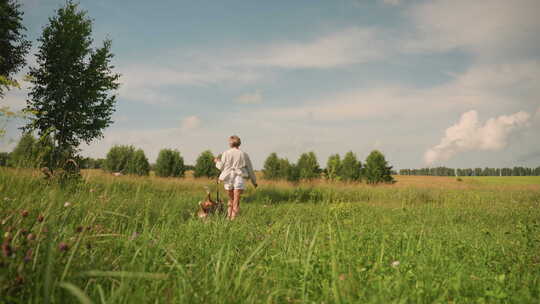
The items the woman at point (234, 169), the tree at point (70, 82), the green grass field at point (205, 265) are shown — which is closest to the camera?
the green grass field at point (205, 265)

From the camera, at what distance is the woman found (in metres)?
8.25

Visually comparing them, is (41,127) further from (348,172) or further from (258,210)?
(348,172)

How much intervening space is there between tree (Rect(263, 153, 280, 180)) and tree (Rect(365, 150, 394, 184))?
9.97 meters

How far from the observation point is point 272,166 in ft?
116

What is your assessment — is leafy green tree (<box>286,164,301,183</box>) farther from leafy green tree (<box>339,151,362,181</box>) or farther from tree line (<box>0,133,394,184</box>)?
leafy green tree (<box>339,151,362,181</box>)

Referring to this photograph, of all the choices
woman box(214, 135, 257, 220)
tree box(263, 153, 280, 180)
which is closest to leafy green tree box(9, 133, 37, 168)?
woman box(214, 135, 257, 220)

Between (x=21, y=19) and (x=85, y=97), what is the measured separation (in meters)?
5.87

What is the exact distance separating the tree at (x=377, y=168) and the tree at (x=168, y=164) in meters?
20.4

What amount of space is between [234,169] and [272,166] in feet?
88.7

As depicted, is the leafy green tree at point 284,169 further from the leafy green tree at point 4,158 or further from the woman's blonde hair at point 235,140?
the leafy green tree at point 4,158

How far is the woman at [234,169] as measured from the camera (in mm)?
8250

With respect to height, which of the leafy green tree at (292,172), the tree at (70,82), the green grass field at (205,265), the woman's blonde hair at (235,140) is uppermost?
the tree at (70,82)

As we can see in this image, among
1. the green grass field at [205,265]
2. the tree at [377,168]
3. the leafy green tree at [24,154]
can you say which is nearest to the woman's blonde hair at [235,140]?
the green grass field at [205,265]

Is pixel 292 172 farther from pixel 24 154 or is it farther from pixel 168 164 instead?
pixel 24 154
